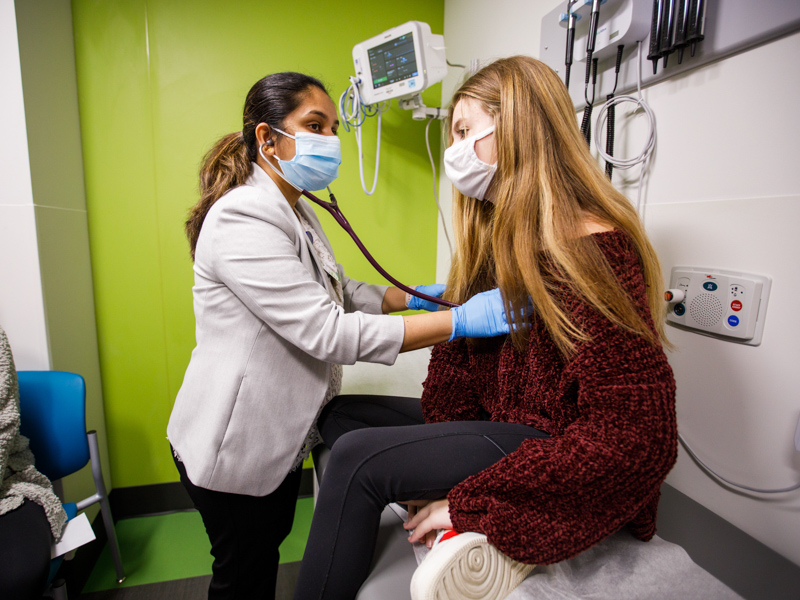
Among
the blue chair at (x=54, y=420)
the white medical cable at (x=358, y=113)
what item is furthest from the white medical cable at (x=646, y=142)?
the blue chair at (x=54, y=420)

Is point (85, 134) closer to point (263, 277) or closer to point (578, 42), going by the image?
point (263, 277)

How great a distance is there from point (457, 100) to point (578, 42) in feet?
1.32

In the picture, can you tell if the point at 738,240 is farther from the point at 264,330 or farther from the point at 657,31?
the point at 264,330

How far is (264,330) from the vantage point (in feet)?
3.07

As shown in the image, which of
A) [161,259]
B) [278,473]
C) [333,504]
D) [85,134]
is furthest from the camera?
[161,259]

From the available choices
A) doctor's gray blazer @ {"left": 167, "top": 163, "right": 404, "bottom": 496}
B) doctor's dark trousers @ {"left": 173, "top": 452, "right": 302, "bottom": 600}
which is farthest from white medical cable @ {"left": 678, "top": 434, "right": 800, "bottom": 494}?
doctor's dark trousers @ {"left": 173, "top": 452, "right": 302, "bottom": 600}

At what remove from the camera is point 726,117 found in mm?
791

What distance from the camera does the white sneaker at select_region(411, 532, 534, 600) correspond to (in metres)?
0.58

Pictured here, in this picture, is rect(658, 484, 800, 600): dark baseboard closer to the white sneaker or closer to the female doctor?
the white sneaker

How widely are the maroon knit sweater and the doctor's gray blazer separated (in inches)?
13.2

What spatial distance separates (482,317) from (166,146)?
1.52 metres

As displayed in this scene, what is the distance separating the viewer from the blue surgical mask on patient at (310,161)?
1042mm

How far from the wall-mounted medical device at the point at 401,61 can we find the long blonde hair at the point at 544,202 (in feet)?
2.26

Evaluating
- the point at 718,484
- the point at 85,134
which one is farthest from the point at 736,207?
the point at 85,134
